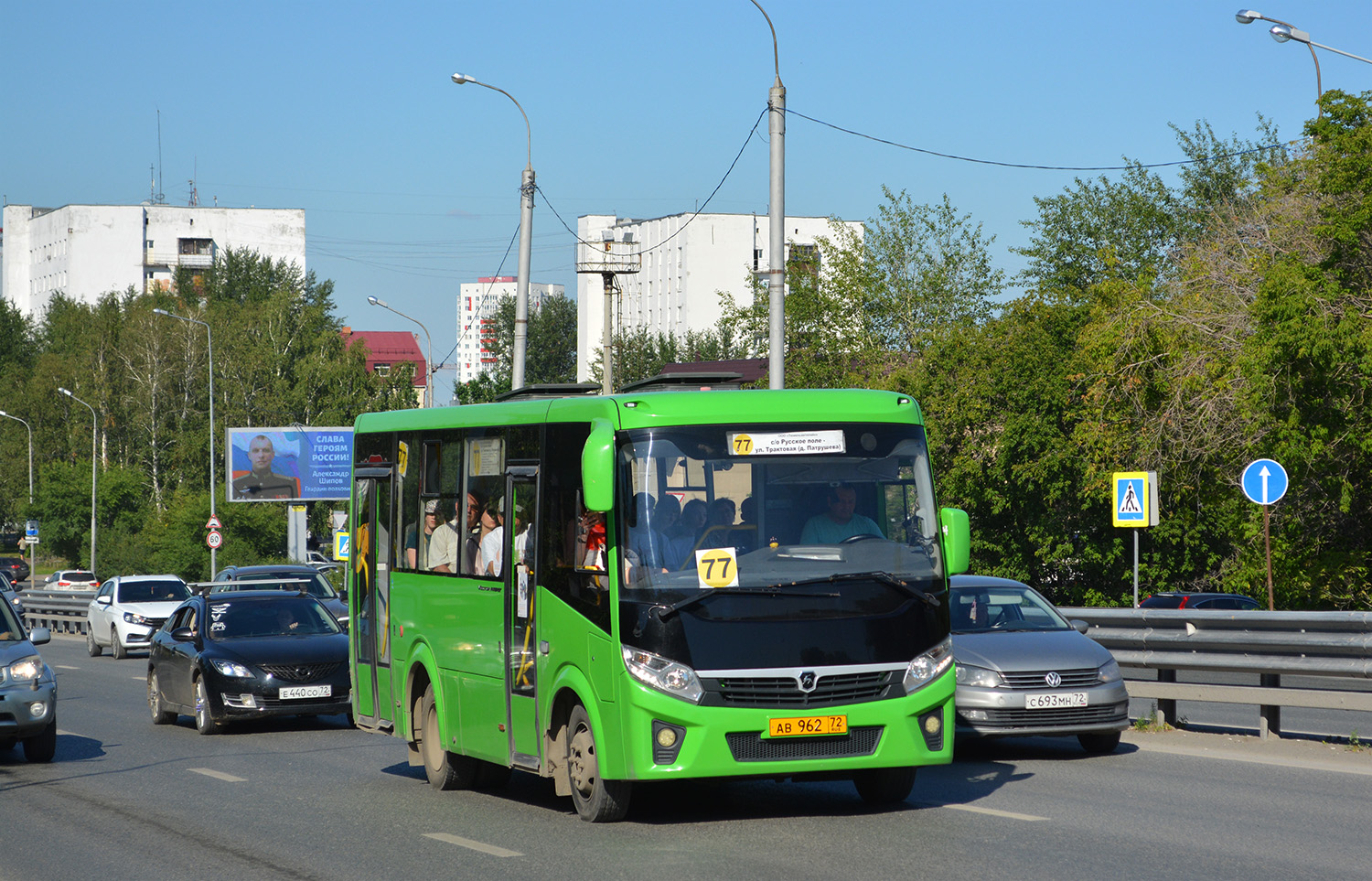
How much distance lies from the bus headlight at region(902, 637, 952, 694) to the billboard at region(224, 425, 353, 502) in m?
55.7

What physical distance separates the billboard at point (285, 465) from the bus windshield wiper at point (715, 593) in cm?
5579

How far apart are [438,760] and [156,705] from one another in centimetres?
808

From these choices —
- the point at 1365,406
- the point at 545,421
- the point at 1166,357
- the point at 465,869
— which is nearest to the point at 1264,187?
the point at 1166,357

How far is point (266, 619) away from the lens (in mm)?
18656

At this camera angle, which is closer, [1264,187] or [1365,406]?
[1365,406]

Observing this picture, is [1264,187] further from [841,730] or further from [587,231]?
[587,231]

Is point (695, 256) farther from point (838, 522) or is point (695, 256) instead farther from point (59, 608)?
point (838, 522)

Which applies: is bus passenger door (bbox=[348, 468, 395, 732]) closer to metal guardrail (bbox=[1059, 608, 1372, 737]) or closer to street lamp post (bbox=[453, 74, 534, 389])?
metal guardrail (bbox=[1059, 608, 1372, 737])

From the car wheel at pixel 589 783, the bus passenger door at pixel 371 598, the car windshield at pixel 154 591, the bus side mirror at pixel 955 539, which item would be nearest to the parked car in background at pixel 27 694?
the bus passenger door at pixel 371 598

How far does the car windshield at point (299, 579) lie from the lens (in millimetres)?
29828

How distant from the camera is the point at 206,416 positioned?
88.8 m

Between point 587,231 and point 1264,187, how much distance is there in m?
112

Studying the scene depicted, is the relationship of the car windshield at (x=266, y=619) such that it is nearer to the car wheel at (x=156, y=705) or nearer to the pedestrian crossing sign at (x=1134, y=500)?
the car wheel at (x=156, y=705)

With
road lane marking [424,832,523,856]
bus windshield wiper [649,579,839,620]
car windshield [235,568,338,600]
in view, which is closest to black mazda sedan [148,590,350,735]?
road lane marking [424,832,523,856]
